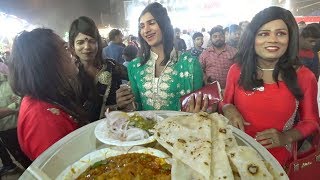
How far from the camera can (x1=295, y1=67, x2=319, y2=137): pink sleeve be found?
1998 millimetres

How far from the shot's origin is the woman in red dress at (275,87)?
79.8 inches

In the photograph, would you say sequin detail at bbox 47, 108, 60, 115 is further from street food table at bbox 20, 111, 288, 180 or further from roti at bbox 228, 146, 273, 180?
roti at bbox 228, 146, 273, 180

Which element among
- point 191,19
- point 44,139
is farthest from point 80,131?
point 191,19

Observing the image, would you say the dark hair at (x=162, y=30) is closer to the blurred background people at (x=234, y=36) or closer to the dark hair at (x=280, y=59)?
the dark hair at (x=280, y=59)

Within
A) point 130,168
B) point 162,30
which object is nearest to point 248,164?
point 130,168

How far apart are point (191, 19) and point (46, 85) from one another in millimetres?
22836

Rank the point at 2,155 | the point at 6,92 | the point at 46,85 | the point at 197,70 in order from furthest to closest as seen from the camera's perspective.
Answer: the point at 2,155
the point at 6,92
the point at 197,70
the point at 46,85

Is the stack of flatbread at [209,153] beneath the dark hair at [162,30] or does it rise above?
beneath

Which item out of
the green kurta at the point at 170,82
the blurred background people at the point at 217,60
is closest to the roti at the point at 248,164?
the green kurta at the point at 170,82

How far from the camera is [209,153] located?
40.7 inches

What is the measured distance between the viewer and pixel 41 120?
167 centimetres

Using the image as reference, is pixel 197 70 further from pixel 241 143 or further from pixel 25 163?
pixel 25 163

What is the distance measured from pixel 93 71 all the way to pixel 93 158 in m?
1.66

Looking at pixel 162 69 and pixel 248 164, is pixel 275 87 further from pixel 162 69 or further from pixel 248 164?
pixel 248 164
